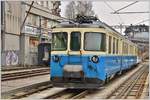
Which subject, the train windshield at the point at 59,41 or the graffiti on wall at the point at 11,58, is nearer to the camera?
the train windshield at the point at 59,41

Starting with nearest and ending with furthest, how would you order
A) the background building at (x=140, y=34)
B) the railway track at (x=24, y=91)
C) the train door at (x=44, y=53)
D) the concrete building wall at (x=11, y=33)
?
1. the railway track at (x=24, y=91)
2. the concrete building wall at (x=11, y=33)
3. the train door at (x=44, y=53)
4. the background building at (x=140, y=34)

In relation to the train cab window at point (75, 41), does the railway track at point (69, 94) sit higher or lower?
lower

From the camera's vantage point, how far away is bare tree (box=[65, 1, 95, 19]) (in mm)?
66831

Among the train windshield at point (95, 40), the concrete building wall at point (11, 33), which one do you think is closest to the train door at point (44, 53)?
the concrete building wall at point (11, 33)

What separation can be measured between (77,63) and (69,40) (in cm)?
95

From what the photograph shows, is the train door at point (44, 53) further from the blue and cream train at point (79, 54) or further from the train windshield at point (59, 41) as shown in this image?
the blue and cream train at point (79, 54)

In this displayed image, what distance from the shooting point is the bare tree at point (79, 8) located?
66831mm

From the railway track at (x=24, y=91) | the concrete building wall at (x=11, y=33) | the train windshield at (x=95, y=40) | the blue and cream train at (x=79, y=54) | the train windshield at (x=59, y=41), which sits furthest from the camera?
the concrete building wall at (x=11, y=33)

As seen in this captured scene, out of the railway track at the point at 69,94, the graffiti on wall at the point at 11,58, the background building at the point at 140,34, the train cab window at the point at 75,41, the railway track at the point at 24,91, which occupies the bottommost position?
the railway track at the point at 69,94

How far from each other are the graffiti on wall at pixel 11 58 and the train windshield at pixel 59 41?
27780 millimetres

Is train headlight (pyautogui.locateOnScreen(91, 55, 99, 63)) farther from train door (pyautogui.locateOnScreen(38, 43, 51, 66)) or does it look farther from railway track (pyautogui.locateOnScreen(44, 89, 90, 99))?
train door (pyautogui.locateOnScreen(38, 43, 51, 66))

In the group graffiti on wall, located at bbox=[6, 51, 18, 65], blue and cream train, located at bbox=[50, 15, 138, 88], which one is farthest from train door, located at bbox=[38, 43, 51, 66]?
blue and cream train, located at bbox=[50, 15, 138, 88]

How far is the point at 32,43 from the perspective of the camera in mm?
51719

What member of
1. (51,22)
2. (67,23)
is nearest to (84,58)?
(67,23)
